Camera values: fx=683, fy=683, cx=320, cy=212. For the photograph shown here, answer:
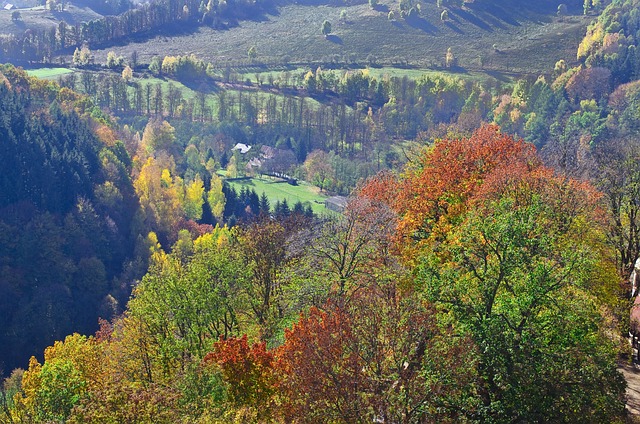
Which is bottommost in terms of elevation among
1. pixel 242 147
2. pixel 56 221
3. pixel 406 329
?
pixel 56 221

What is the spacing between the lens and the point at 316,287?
42.6 metres

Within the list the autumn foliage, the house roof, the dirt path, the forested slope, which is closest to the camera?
the dirt path

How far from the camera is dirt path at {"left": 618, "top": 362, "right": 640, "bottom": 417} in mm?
34806

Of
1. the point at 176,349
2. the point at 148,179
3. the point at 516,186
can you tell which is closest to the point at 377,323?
the point at 516,186

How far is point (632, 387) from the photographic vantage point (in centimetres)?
3775

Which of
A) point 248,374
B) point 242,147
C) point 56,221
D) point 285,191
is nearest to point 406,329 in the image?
point 248,374

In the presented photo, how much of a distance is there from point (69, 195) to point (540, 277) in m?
108

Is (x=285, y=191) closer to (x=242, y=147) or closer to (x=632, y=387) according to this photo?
(x=242, y=147)

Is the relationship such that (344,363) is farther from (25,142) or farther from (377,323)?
(25,142)

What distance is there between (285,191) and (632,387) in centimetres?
13050

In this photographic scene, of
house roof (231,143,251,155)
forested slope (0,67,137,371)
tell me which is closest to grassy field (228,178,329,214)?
house roof (231,143,251,155)

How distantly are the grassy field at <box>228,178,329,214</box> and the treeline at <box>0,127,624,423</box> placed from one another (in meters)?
95.4

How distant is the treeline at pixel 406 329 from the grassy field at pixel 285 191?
3756 inches

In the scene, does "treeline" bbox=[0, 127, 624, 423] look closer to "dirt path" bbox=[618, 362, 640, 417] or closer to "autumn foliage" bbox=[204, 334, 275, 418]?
"autumn foliage" bbox=[204, 334, 275, 418]
